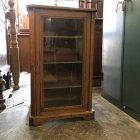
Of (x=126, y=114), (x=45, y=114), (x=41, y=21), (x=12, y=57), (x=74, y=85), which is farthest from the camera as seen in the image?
(x=12, y=57)

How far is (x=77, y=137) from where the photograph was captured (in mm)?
1256

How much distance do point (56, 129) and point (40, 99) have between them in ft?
0.89

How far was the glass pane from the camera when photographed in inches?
57.4

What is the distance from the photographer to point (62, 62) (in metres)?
1.53

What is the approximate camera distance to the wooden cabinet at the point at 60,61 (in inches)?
54.1

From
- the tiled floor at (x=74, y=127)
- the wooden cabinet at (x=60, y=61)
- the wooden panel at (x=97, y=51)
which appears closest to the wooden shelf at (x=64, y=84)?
the wooden cabinet at (x=60, y=61)

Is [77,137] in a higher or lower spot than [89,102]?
lower

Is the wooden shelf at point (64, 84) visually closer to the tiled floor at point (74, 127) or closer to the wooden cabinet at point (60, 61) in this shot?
the wooden cabinet at point (60, 61)

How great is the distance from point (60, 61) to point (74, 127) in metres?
0.56

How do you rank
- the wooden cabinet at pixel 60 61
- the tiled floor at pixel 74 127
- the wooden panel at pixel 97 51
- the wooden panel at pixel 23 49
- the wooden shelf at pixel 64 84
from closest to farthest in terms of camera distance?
the tiled floor at pixel 74 127, the wooden cabinet at pixel 60 61, the wooden shelf at pixel 64 84, the wooden panel at pixel 97 51, the wooden panel at pixel 23 49

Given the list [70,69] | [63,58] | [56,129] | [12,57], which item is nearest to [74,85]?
[70,69]

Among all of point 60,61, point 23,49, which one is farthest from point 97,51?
point 23,49

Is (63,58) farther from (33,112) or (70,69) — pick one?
(33,112)

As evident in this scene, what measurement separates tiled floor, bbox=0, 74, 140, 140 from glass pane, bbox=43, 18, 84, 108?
19 centimetres
